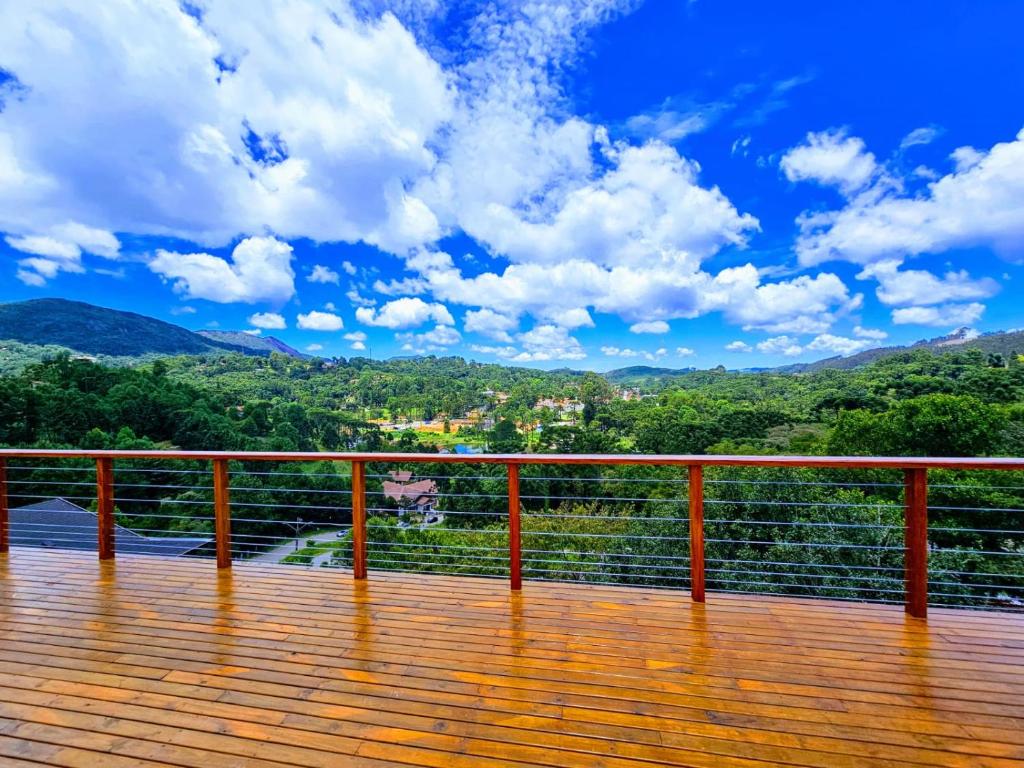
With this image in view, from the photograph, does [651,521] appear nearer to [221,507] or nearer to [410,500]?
[410,500]

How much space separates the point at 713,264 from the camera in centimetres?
2542

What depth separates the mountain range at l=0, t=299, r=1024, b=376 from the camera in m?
30.8

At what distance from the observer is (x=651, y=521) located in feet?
28.1

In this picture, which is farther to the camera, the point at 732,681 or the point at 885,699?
the point at 732,681

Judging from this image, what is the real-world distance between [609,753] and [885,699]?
3.70ft

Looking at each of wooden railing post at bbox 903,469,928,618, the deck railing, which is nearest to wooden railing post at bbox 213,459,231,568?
the deck railing

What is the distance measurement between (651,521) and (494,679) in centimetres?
745

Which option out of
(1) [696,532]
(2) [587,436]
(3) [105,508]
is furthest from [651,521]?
(2) [587,436]

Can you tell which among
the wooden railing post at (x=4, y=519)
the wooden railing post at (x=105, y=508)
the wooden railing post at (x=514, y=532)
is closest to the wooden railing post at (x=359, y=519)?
the wooden railing post at (x=514, y=532)

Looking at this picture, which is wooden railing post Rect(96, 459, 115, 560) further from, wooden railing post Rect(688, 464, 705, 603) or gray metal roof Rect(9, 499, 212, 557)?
wooden railing post Rect(688, 464, 705, 603)

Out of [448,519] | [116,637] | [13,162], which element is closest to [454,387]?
[448,519]

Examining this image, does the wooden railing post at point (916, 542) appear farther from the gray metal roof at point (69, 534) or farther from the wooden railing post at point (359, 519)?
the gray metal roof at point (69, 534)

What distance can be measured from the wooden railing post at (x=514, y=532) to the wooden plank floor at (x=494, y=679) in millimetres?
91

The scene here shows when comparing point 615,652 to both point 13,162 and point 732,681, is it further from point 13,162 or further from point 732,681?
point 13,162
